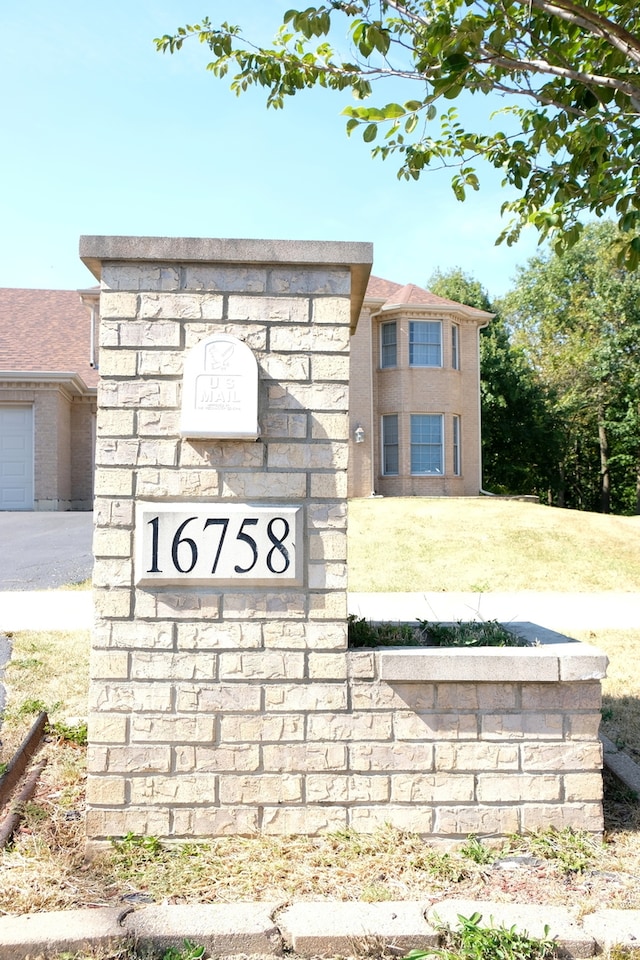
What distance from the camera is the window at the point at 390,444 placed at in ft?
72.8

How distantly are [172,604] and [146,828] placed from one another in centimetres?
94

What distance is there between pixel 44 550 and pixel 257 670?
10489 millimetres

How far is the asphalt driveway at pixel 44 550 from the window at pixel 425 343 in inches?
402

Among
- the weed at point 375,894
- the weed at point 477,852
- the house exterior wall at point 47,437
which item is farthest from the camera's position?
the house exterior wall at point 47,437

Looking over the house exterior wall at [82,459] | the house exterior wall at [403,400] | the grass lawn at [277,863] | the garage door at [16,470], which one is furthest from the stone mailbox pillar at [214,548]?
the house exterior wall at [82,459]

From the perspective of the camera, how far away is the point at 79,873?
119 inches

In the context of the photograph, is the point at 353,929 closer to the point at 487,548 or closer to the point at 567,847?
the point at 567,847

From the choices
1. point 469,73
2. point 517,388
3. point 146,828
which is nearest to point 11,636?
point 146,828

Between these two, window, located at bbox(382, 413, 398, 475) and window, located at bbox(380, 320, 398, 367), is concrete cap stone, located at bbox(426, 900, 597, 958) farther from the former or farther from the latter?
window, located at bbox(380, 320, 398, 367)

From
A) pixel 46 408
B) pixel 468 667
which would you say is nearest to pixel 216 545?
pixel 468 667

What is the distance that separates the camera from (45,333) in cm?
2283

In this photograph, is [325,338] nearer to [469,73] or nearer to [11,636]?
[469,73]

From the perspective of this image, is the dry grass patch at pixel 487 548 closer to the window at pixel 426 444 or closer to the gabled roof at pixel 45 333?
the window at pixel 426 444

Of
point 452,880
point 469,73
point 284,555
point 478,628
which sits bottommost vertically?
point 452,880
